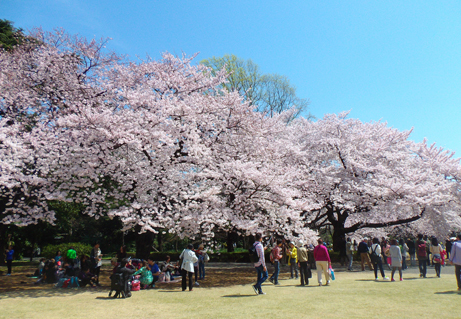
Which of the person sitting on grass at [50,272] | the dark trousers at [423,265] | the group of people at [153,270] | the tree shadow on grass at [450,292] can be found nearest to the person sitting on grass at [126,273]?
the group of people at [153,270]

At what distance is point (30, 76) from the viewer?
48.9 ft

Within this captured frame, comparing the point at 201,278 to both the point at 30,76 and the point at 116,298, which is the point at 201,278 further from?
the point at 30,76

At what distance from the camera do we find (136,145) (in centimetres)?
1134

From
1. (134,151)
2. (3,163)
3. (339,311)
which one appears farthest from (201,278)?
(3,163)

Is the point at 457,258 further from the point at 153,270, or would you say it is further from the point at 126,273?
the point at 153,270

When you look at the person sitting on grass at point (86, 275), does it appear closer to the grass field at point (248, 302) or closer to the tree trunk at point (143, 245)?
the grass field at point (248, 302)

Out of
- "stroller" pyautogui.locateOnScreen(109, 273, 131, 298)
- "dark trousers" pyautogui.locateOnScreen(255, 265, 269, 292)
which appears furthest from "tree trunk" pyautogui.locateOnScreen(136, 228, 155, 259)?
"dark trousers" pyautogui.locateOnScreen(255, 265, 269, 292)

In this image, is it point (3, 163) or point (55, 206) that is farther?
point (55, 206)

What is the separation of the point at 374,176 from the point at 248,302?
49.8 feet

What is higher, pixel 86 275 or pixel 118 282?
pixel 118 282

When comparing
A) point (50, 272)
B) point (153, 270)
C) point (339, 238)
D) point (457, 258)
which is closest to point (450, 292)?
point (457, 258)

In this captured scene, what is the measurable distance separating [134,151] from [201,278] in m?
6.24

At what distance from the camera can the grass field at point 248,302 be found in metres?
6.52

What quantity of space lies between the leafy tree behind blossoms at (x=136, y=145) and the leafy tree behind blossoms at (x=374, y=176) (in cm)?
533
